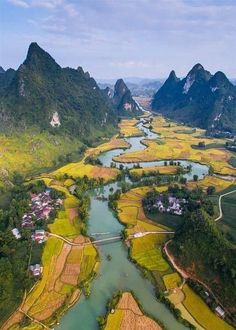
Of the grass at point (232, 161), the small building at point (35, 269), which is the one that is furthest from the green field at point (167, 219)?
the grass at point (232, 161)

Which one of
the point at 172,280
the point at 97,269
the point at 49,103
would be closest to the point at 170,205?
the point at 172,280

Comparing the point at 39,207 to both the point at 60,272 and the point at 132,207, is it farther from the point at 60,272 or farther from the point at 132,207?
the point at 60,272

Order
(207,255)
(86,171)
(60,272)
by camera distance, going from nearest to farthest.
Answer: (207,255) < (60,272) < (86,171)

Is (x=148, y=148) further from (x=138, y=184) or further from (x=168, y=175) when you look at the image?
(x=138, y=184)

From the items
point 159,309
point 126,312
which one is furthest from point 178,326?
point 126,312

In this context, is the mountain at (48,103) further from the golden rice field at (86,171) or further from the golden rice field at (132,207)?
the golden rice field at (132,207)

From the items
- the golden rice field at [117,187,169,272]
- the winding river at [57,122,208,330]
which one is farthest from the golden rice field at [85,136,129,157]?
the winding river at [57,122,208,330]
